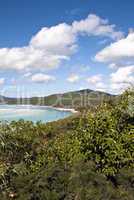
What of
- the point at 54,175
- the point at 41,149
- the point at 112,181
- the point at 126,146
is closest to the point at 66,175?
the point at 54,175

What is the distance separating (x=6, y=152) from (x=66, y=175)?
11.2 m

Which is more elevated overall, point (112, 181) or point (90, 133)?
point (90, 133)

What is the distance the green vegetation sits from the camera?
21.6 meters

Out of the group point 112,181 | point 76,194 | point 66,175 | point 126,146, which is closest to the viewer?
point 76,194

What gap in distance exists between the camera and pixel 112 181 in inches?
976

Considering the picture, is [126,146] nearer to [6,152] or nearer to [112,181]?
[112,181]

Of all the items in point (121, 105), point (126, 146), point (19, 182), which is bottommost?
point (19, 182)

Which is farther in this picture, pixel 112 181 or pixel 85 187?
pixel 112 181

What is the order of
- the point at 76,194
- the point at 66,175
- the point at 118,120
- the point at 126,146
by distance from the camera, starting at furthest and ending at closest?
the point at 118,120, the point at 126,146, the point at 66,175, the point at 76,194

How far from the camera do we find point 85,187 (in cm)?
2108

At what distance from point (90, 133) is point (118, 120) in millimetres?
3400

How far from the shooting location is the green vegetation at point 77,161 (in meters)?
21.6

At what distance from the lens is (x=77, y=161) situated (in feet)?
80.1

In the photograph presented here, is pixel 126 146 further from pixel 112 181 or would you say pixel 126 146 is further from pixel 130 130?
pixel 112 181
